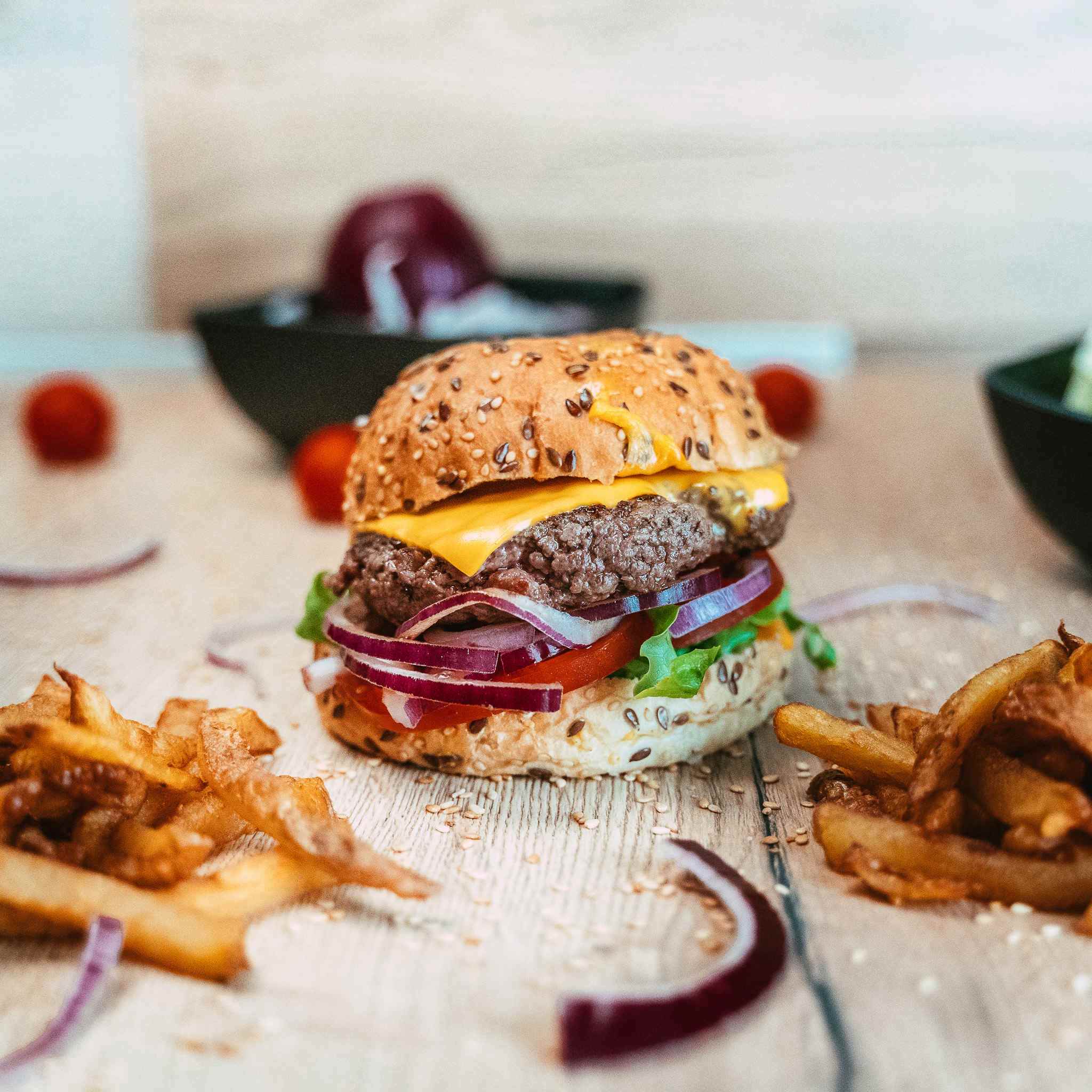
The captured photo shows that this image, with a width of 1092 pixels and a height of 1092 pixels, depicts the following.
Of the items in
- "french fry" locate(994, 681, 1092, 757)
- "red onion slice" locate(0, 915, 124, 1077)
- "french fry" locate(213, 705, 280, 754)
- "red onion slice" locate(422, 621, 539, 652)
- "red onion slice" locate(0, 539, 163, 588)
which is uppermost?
"french fry" locate(994, 681, 1092, 757)

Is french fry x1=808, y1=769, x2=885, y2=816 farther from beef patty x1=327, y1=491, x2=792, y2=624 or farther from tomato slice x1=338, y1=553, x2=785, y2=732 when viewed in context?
beef patty x1=327, y1=491, x2=792, y2=624

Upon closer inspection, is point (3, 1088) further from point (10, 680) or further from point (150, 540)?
point (150, 540)

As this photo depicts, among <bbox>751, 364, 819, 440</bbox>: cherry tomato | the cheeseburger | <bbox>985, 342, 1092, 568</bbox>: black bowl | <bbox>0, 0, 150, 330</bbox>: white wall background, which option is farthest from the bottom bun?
<bbox>0, 0, 150, 330</bbox>: white wall background

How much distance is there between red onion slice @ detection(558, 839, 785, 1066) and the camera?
1.54 meters

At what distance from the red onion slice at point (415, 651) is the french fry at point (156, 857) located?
0.58m

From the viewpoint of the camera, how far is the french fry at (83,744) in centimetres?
181

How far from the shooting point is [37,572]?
3.67 meters

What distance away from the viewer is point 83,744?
1.83 meters

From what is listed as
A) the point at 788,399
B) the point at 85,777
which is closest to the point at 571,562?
the point at 85,777

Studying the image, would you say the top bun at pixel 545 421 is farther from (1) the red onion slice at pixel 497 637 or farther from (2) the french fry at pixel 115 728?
(2) the french fry at pixel 115 728

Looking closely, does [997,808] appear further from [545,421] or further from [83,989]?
[83,989]

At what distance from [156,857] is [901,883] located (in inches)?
45.3

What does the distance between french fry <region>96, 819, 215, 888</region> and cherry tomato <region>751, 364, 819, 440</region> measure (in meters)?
3.79

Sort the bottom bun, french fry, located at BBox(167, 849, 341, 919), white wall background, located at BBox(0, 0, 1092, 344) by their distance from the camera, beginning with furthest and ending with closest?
white wall background, located at BBox(0, 0, 1092, 344), the bottom bun, french fry, located at BBox(167, 849, 341, 919)
